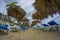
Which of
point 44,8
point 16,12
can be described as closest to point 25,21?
point 16,12

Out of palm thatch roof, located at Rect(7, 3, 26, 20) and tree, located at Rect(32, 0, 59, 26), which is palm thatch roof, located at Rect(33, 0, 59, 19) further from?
palm thatch roof, located at Rect(7, 3, 26, 20)

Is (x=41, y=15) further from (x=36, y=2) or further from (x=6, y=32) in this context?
(x=6, y=32)


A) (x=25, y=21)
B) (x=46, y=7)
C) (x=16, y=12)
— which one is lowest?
(x=25, y=21)

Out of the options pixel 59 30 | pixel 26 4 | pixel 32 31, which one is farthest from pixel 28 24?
pixel 59 30

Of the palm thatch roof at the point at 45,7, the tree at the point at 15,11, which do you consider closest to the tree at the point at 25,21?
the tree at the point at 15,11

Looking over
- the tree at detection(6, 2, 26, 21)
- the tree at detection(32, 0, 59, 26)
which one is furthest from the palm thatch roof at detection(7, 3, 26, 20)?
the tree at detection(32, 0, 59, 26)

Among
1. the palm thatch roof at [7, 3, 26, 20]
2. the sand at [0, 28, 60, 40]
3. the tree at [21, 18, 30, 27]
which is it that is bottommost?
the sand at [0, 28, 60, 40]

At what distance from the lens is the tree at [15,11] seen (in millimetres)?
3906

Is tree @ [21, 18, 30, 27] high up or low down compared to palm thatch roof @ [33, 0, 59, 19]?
down

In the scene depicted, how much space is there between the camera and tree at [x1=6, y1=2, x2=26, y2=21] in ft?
Answer: 12.8

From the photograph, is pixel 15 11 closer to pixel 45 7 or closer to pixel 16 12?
pixel 16 12

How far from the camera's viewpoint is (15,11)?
3.91 meters

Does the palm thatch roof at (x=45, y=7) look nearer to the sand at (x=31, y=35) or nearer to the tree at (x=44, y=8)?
the tree at (x=44, y=8)

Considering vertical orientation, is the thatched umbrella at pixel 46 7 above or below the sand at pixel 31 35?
above
